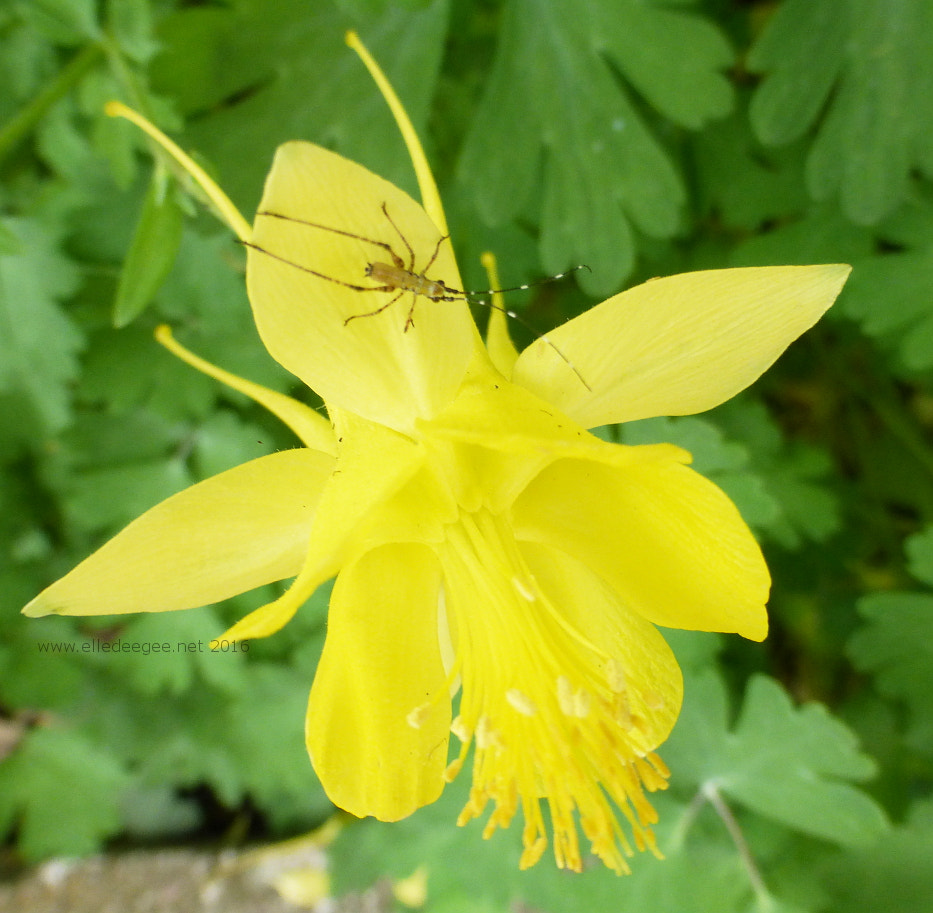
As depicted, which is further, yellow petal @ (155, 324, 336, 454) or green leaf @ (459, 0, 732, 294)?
green leaf @ (459, 0, 732, 294)

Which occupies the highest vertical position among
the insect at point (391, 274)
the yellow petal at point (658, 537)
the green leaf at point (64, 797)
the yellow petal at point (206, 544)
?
the insect at point (391, 274)

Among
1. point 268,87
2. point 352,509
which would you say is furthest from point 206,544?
point 268,87

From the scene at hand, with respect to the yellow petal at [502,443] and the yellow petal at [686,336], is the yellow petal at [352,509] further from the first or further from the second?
the yellow petal at [686,336]

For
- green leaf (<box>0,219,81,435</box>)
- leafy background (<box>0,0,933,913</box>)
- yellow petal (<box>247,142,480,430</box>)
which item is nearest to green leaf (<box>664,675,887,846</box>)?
leafy background (<box>0,0,933,913</box>)

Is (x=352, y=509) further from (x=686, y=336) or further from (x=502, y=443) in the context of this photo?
(x=686, y=336)

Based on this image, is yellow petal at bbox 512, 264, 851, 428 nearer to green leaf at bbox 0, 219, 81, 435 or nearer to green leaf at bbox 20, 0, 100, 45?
green leaf at bbox 20, 0, 100, 45

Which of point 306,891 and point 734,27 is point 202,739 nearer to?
point 306,891

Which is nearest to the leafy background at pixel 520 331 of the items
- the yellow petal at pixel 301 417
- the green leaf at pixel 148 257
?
the green leaf at pixel 148 257
